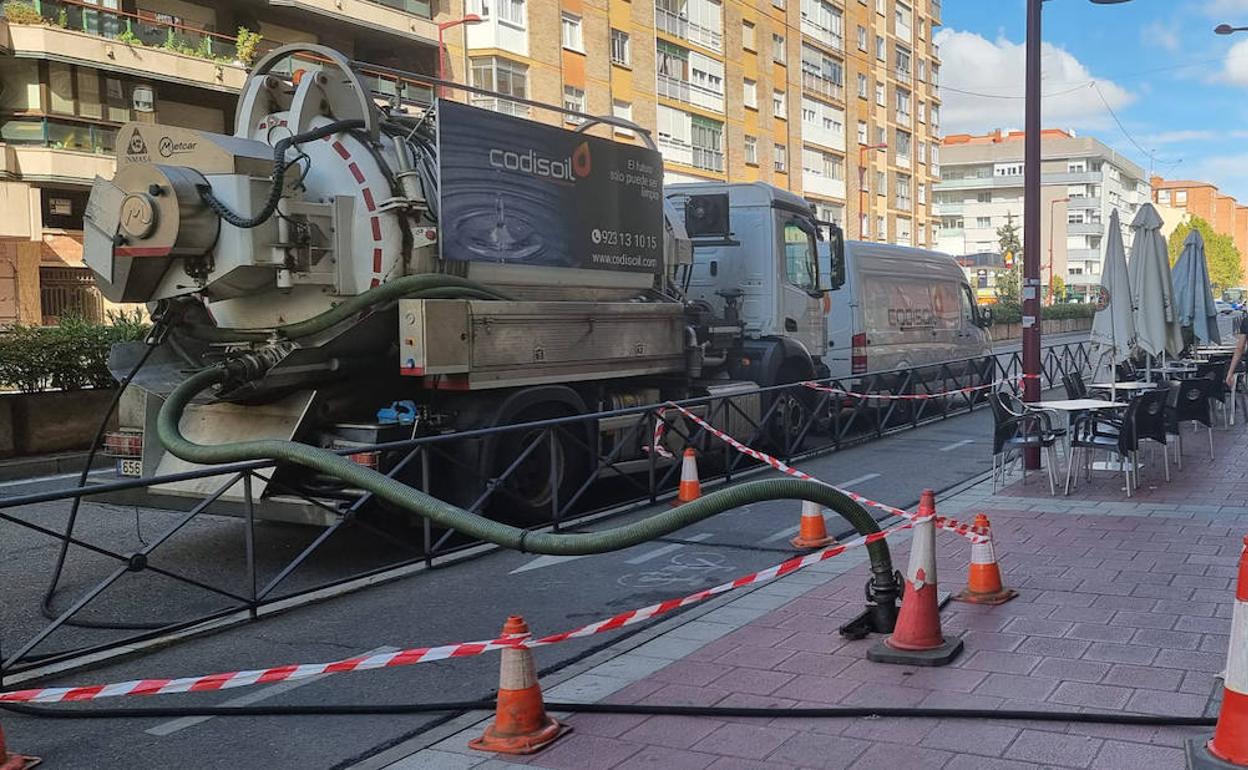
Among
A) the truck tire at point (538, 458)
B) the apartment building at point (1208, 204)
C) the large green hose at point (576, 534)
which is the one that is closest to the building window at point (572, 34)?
the truck tire at point (538, 458)

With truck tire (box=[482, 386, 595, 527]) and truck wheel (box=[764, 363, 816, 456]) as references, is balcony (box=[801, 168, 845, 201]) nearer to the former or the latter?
truck wheel (box=[764, 363, 816, 456])

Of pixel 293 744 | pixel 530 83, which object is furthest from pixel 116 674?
pixel 530 83

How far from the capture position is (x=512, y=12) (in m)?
33.1

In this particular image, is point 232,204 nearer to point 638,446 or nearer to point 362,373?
point 362,373

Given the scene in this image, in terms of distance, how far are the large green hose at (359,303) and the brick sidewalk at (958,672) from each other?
10.3ft

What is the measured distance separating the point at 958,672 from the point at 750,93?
45.3m

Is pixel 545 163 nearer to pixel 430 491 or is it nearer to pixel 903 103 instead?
pixel 430 491

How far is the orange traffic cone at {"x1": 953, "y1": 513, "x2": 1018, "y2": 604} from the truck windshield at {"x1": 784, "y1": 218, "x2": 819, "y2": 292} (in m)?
7.39

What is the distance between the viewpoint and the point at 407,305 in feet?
24.2

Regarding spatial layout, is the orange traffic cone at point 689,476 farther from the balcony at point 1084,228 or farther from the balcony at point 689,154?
the balcony at point 1084,228

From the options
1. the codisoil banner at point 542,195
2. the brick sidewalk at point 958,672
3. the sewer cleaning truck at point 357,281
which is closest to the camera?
the brick sidewalk at point 958,672

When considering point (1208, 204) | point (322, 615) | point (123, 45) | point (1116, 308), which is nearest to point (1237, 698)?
point (322, 615)

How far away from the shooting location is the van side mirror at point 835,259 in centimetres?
1348

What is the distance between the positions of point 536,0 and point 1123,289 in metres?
26.6
